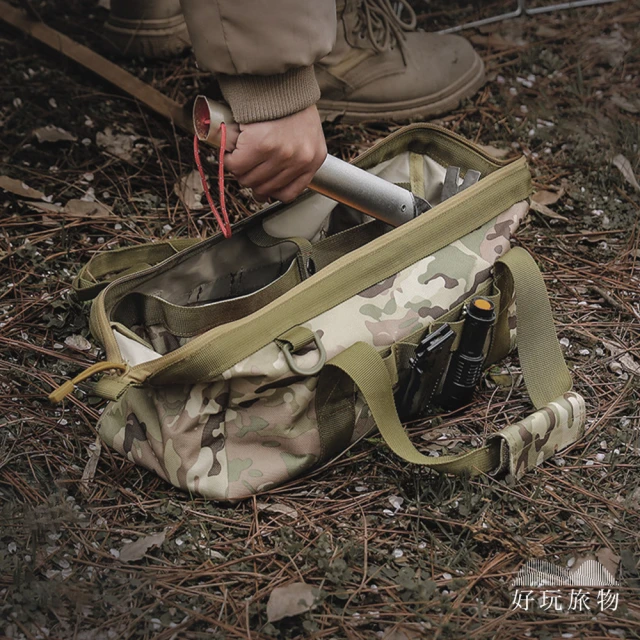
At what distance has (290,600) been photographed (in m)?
1.48

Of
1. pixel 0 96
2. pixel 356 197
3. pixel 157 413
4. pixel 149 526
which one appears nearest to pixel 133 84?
pixel 0 96

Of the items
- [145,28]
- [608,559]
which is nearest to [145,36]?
[145,28]

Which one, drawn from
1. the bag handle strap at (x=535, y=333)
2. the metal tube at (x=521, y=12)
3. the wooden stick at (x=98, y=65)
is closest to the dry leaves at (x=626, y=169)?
the bag handle strap at (x=535, y=333)

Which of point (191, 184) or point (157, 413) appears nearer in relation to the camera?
point (157, 413)

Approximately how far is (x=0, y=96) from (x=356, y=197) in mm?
1641

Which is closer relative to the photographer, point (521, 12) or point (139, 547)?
point (139, 547)

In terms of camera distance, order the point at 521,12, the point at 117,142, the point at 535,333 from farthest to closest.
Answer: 1. the point at 521,12
2. the point at 117,142
3. the point at 535,333

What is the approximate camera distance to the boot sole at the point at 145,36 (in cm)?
310

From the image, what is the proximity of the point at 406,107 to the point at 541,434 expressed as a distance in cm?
164

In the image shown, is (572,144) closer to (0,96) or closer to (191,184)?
(191,184)

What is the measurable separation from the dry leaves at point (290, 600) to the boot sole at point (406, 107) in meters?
1.87

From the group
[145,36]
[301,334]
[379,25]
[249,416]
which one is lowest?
[249,416]

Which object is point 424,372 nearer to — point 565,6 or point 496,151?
point 496,151

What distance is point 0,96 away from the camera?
9.42 ft
